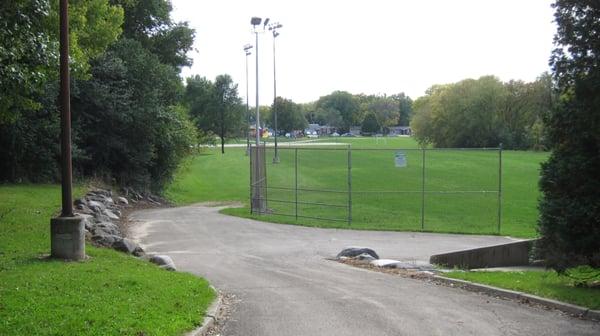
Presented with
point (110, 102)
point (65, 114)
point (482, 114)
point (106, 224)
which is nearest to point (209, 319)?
point (65, 114)

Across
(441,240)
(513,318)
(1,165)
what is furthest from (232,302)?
(1,165)

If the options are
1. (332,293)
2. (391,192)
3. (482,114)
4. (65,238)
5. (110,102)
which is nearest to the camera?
(332,293)

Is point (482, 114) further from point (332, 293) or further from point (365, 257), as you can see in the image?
point (332, 293)

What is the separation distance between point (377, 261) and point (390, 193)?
22.4m

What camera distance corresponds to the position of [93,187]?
89.8ft

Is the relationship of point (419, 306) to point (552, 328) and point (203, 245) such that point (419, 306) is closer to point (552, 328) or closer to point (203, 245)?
point (552, 328)

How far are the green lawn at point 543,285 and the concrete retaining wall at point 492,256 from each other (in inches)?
127

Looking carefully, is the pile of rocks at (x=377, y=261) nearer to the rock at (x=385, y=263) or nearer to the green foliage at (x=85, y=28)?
the rock at (x=385, y=263)

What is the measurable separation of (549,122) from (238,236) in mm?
11312

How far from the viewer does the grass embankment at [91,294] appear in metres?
6.50

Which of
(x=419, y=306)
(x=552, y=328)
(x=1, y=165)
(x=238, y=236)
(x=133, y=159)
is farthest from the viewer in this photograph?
(x=133, y=159)

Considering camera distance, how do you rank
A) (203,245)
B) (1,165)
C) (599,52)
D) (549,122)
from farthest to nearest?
(1,165)
(203,245)
(549,122)
(599,52)

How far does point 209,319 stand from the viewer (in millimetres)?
7680

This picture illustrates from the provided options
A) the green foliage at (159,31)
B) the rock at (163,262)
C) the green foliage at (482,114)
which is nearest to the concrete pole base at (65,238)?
the rock at (163,262)
